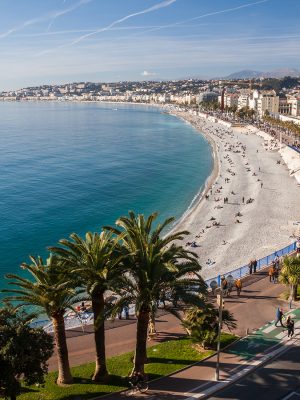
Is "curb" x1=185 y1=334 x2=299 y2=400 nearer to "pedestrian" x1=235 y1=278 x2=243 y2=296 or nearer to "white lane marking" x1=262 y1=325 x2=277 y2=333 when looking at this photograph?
"white lane marking" x1=262 y1=325 x2=277 y2=333

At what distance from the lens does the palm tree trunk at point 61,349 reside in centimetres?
1577

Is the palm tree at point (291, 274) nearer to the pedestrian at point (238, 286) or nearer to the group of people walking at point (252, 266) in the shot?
the pedestrian at point (238, 286)

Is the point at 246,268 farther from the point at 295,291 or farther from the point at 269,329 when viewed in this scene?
the point at 269,329

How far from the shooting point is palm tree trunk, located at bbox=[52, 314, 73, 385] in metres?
15.8

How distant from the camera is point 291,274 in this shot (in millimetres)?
21672

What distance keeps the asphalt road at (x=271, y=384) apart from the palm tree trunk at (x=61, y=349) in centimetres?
553

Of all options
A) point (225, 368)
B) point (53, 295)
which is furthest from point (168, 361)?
point (53, 295)

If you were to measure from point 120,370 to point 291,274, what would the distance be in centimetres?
1010

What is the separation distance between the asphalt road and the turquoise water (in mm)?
26087

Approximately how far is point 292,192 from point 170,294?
165ft

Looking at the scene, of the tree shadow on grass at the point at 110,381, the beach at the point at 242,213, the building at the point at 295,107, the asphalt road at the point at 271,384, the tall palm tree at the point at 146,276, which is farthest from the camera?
the building at the point at 295,107

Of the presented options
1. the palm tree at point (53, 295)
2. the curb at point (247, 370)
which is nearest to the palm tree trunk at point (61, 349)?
the palm tree at point (53, 295)

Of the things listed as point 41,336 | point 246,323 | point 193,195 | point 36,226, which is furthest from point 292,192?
point 41,336

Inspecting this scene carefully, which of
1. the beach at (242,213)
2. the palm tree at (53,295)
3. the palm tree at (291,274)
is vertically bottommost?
the beach at (242,213)
